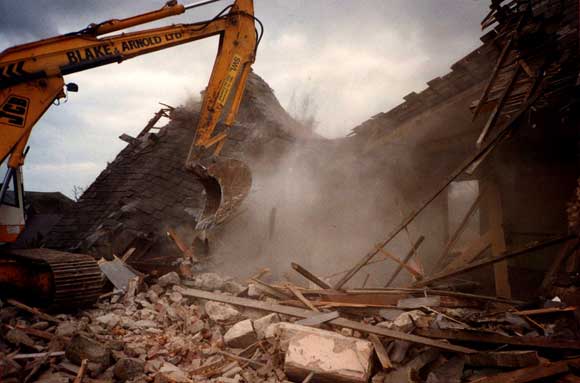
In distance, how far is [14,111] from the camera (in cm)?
449

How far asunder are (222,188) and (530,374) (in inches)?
230

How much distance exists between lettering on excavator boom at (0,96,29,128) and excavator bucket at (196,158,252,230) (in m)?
3.14

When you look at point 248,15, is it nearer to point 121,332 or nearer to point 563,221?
point 121,332

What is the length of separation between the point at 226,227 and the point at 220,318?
4.90m

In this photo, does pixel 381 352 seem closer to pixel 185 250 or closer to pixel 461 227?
pixel 461 227

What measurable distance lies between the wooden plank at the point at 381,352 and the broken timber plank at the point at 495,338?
1.70ft

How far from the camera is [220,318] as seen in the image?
5227 millimetres

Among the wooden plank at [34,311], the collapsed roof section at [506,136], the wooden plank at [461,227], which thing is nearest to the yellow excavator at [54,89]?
the wooden plank at [34,311]

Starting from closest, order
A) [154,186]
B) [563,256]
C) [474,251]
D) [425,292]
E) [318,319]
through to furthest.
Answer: [563,256] → [318,319] → [425,292] → [474,251] → [154,186]

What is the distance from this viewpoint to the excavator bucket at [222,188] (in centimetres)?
703

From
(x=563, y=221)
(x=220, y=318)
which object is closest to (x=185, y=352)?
(x=220, y=318)

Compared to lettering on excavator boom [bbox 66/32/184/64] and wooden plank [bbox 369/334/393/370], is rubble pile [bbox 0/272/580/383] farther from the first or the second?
lettering on excavator boom [bbox 66/32/184/64]

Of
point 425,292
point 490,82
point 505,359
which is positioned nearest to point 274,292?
point 425,292

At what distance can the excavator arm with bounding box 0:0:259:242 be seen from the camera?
450 centimetres
